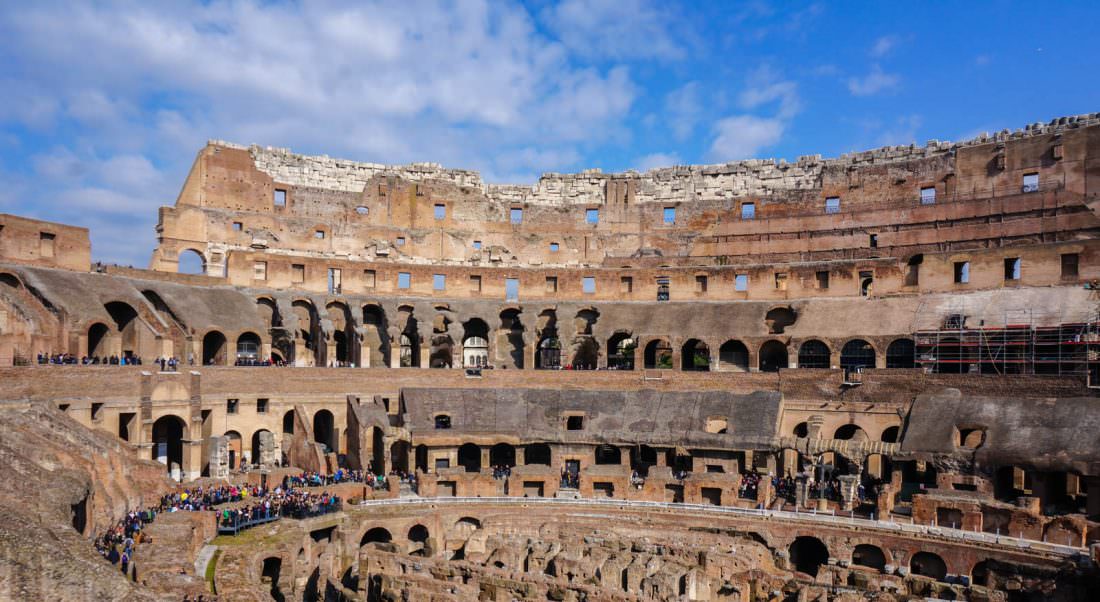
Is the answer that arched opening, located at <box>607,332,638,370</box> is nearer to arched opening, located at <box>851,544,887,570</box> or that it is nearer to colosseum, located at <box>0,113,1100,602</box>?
colosseum, located at <box>0,113,1100,602</box>

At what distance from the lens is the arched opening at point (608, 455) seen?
116 feet

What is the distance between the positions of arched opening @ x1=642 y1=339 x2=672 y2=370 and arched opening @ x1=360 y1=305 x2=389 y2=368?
48.2ft

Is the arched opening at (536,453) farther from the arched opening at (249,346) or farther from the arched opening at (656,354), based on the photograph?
the arched opening at (249,346)

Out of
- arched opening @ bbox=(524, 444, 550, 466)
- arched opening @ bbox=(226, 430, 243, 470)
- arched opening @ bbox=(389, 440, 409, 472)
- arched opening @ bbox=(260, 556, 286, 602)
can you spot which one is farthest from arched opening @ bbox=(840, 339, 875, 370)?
arched opening @ bbox=(226, 430, 243, 470)

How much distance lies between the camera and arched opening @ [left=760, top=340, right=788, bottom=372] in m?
41.6

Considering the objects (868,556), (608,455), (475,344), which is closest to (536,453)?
(608,455)

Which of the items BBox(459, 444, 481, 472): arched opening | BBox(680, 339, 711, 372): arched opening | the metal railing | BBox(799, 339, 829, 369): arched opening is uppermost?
BBox(799, 339, 829, 369): arched opening

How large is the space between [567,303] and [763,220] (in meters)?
14.2

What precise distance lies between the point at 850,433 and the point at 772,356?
6.99m

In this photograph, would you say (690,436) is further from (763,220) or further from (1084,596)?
(763,220)

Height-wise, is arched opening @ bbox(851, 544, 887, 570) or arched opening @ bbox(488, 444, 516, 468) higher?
arched opening @ bbox(488, 444, 516, 468)

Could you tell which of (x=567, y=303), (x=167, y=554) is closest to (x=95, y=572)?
(x=167, y=554)

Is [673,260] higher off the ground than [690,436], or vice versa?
[673,260]

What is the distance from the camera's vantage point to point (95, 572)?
13422 mm
